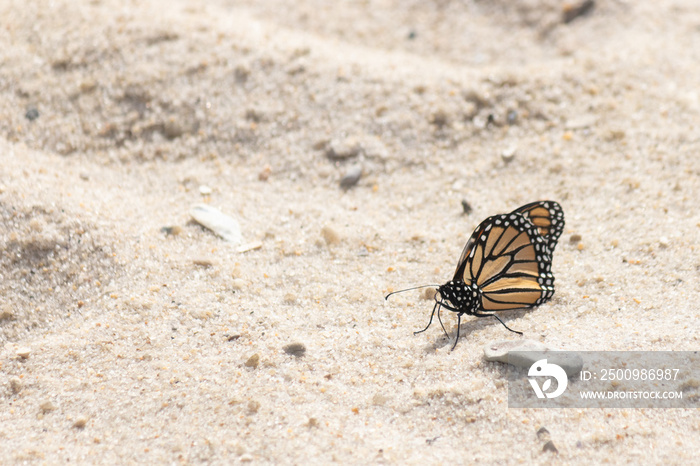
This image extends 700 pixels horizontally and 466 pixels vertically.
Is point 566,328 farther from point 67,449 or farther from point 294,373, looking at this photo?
point 67,449

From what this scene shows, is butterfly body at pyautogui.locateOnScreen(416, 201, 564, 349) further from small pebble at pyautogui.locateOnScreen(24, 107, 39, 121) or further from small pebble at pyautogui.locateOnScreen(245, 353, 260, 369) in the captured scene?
small pebble at pyautogui.locateOnScreen(24, 107, 39, 121)

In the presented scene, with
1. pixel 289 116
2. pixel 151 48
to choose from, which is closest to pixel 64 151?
pixel 151 48

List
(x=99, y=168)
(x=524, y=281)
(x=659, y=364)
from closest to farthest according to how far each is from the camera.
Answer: (x=659, y=364), (x=524, y=281), (x=99, y=168)

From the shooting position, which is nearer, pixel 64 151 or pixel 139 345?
pixel 139 345

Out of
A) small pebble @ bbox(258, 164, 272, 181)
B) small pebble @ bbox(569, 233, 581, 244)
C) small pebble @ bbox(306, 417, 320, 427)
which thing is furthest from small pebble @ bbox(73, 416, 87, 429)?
small pebble @ bbox(569, 233, 581, 244)

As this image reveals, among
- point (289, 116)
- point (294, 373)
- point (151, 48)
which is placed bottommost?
point (294, 373)

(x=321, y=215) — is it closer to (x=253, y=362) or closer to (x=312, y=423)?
(x=253, y=362)

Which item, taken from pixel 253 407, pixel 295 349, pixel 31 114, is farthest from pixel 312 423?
pixel 31 114
